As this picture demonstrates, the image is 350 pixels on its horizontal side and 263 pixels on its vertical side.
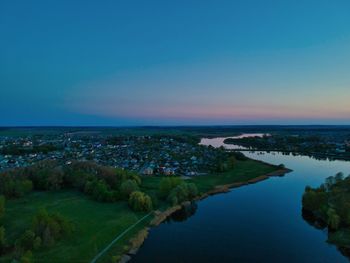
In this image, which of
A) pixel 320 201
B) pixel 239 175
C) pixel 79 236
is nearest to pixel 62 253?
pixel 79 236

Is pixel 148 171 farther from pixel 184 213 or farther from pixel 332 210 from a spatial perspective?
pixel 332 210

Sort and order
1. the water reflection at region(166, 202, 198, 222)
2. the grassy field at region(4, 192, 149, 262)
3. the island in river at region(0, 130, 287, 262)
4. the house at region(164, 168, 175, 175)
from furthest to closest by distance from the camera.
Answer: the house at region(164, 168, 175, 175)
the water reflection at region(166, 202, 198, 222)
the island in river at region(0, 130, 287, 262)
the grassy field at region(4, 192, 149, 262)

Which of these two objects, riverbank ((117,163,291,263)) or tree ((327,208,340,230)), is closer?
riverbank ((117,163,291,263))

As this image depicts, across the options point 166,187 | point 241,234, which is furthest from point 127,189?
point 241,234

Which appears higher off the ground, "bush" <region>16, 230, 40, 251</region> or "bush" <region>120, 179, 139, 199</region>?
"bush" <region>120, 179, 139, 199</region>

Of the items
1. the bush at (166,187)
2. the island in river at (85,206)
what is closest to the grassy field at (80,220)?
the island in river at (85,206)

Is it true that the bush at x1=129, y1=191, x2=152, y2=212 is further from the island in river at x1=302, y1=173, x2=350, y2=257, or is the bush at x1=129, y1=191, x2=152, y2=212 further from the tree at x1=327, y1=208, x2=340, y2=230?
the tree at x1=327, y1=208, x2=340, y2=230

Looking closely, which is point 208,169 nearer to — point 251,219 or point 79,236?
point 251,219

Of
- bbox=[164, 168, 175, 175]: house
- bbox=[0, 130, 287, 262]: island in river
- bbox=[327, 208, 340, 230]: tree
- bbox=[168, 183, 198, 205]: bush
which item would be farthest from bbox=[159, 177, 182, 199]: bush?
bbox=[327, 208, 340, 230]: tree
